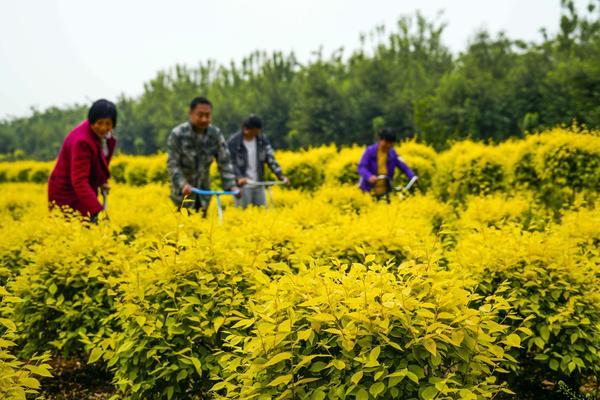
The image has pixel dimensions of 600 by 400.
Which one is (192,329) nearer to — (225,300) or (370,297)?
(225,300)

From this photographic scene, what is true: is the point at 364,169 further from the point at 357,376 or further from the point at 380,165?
the point at 357,376

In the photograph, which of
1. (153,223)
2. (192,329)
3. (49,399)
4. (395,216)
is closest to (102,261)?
(49,399)

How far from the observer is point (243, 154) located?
6867mm

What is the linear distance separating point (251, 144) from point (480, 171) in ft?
13.8

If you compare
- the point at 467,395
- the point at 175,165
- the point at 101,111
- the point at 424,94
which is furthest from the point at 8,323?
the point at 424,94

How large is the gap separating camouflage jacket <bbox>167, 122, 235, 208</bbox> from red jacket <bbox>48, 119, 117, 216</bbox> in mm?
737

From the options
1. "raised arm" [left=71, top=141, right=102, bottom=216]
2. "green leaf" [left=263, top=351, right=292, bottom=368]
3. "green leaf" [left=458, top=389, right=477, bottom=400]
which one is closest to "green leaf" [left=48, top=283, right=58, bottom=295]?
"raised arm" [left=71, top=141, right=102, bottom=216]

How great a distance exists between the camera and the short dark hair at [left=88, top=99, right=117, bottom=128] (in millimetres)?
4387

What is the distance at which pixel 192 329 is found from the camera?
2.66m

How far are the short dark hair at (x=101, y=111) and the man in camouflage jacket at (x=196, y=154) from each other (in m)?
0.95

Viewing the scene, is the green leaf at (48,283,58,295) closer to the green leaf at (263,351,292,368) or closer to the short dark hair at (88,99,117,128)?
the short dark hair at (88,99,117,128)

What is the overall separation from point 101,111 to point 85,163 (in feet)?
1.42

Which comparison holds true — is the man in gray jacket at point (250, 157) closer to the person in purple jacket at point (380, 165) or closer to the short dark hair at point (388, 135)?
the person in purple jacket at point (380, 165)

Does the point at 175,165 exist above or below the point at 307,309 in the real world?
above
